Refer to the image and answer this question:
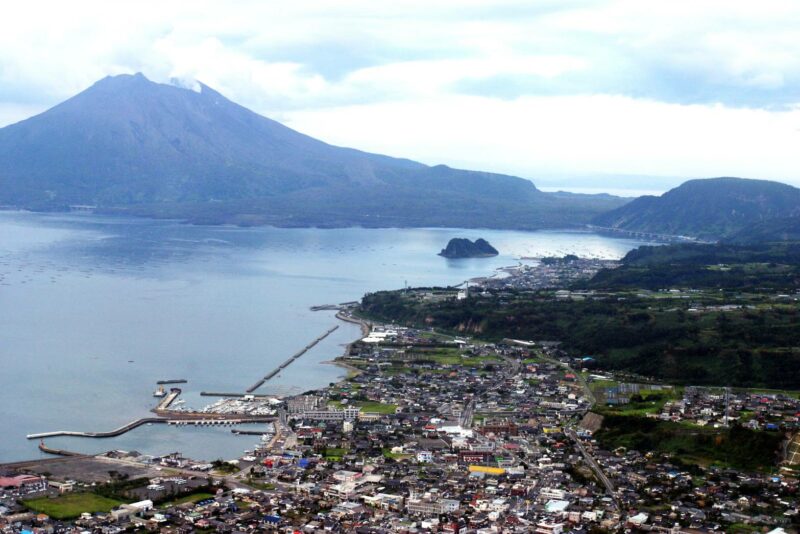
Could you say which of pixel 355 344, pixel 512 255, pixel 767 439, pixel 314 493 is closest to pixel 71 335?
pixel 355 344

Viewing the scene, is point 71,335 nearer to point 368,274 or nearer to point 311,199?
point 368,274

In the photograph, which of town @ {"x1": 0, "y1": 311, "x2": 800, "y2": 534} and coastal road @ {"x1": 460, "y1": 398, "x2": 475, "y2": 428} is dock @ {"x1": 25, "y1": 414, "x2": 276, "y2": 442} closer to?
town @ {"x1": 0, "y1": 311, "x2": 800, "y2": 534}

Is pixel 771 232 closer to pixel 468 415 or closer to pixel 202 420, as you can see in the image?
pixel 468 415

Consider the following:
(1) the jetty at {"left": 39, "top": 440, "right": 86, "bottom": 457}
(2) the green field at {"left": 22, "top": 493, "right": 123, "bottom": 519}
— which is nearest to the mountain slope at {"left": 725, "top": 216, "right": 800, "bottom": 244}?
(1) the jetty at {"left": 39, "top": 440, "right": 86, "bottom": 457}

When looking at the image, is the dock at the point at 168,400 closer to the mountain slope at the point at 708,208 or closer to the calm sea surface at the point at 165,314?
the calm sea surface at the point at 165,314

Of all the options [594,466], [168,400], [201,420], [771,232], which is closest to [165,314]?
[168,400]

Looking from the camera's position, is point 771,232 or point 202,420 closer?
point 202,420
